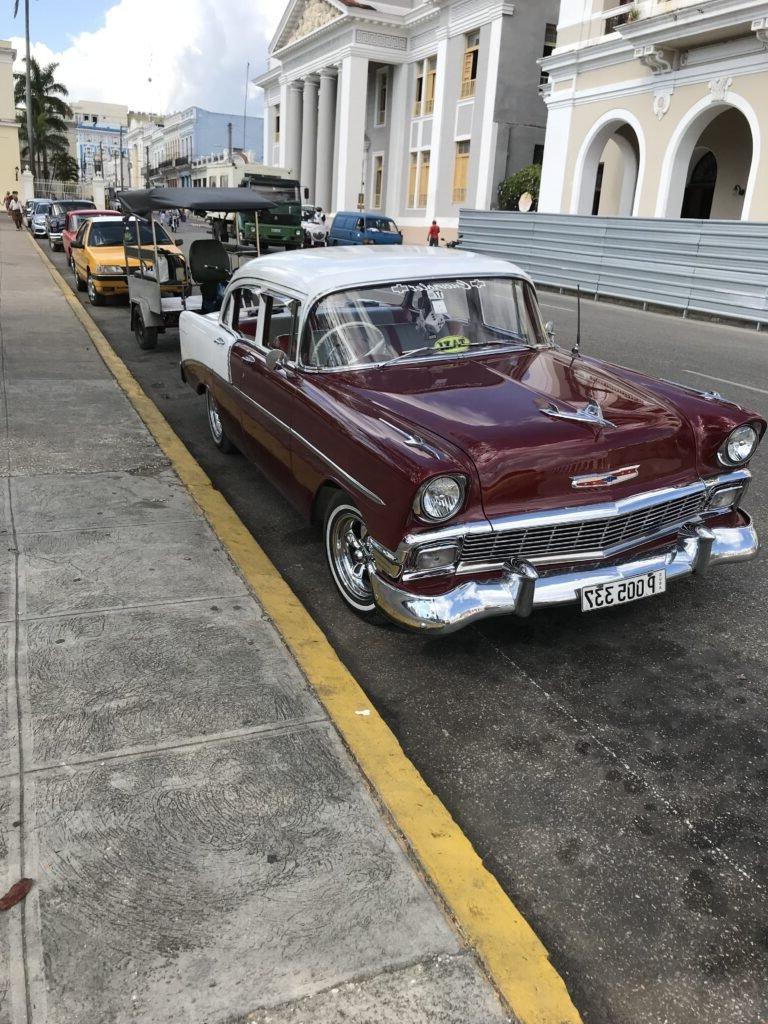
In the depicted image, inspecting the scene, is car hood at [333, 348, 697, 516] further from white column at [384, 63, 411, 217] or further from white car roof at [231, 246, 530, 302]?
white column at [384, 63, 411, 217]

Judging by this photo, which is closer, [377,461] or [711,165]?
[377,461]

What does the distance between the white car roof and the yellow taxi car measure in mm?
6966

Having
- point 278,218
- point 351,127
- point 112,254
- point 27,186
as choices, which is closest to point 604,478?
point 112,254

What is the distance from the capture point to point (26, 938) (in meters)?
2.17

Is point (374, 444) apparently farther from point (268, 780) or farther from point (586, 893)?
point (586, 893)

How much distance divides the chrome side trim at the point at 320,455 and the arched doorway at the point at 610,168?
25108 millimetres

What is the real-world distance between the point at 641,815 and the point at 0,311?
12653 millimetres

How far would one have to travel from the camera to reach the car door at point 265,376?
457cm

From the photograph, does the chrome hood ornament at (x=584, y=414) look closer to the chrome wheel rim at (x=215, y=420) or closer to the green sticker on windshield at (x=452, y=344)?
the green sticker on windshield at (x=452, y=344)

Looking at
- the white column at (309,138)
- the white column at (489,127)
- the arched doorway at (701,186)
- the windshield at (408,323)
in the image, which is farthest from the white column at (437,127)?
the windshield at (408,323)

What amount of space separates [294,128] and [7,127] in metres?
22.1

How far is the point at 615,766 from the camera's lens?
3.04 meters

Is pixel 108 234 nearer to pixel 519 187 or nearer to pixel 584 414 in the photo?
pixel 584 414

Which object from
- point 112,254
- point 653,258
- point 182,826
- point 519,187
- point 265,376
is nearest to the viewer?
point 182,826
